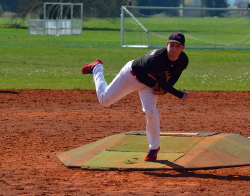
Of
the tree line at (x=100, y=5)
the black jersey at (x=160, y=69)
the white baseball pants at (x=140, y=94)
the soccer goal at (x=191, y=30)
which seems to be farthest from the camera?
the tree line at (x=100, y=5)

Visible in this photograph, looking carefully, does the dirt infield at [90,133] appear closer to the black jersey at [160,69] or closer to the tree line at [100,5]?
the black jersey at [160,69]

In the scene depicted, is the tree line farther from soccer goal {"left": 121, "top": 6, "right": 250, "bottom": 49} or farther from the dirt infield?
the dirt infield

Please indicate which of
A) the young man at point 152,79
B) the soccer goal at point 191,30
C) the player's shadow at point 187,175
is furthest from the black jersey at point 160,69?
the soccer goal at point 191,30

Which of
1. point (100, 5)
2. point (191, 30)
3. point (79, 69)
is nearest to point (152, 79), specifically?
point (79, 69)

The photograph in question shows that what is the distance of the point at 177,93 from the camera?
6.61 meters

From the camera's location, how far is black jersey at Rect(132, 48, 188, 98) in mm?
6512

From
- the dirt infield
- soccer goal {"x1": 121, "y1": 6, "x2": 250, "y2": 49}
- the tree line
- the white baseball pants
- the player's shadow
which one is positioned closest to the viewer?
the dirt infield

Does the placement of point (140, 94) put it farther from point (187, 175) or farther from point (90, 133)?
point (90, 133)

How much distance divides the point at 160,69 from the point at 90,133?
3518 millimetres

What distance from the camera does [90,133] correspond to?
971cm

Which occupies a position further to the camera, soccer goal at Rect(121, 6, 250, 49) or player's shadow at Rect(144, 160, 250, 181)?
soccer goal at Rect(121, 6, 250, 49)

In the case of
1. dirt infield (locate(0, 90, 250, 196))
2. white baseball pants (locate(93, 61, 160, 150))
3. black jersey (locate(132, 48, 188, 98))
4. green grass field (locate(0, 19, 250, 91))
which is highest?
black jersey (locate(132, 48, 188, 98))

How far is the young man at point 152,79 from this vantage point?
649 cm

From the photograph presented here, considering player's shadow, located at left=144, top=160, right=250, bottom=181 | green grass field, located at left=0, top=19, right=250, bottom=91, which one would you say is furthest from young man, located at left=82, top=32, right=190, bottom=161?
green grass field, located at left=0, top=19, right=250, bottom=91
